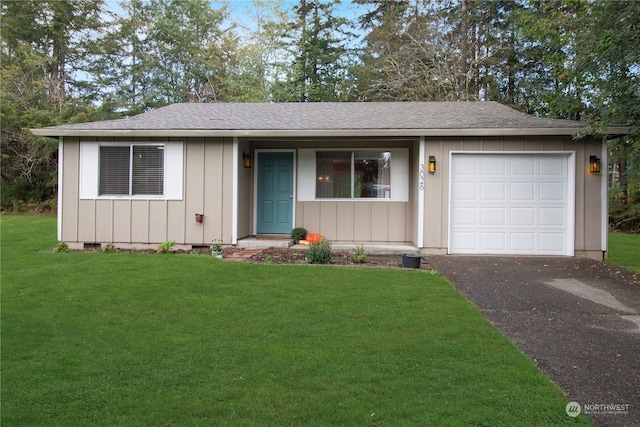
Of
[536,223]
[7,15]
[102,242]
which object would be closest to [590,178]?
[536,223]

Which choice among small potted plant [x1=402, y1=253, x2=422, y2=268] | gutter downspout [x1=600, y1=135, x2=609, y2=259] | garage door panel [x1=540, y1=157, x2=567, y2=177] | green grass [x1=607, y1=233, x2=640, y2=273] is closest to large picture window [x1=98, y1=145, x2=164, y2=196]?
small potted plant [x1=402, y1=253, x2=422, y2=268]

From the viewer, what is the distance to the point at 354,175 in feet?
30.2

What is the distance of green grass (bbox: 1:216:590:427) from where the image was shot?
2287 millimetres

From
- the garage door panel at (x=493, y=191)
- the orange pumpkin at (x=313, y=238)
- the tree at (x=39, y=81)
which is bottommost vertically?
the orange pumpkin at (x=313, y=238)

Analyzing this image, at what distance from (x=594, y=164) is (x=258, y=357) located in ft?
24.1

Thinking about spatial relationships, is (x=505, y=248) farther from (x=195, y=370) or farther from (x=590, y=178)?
(x=195, y=370)

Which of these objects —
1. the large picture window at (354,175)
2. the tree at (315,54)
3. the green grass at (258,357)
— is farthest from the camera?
the tree at (315,54)

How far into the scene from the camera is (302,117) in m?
9.44

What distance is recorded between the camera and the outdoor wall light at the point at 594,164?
24.7 feet

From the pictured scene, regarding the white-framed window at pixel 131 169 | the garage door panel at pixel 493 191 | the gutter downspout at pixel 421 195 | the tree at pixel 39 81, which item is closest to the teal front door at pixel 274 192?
the white-framed window at pixel 131 169

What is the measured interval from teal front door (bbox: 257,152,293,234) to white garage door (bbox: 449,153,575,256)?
3.60 metres

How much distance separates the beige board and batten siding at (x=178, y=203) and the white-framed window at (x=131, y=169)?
0.06 metres

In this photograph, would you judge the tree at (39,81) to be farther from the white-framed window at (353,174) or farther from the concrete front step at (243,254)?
the concrete front step at (243,254)

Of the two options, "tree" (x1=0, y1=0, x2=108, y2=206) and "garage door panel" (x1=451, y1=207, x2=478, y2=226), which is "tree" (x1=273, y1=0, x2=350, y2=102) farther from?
"garage door panel" (x1=451, y1=207, x2=478, y2=226)
